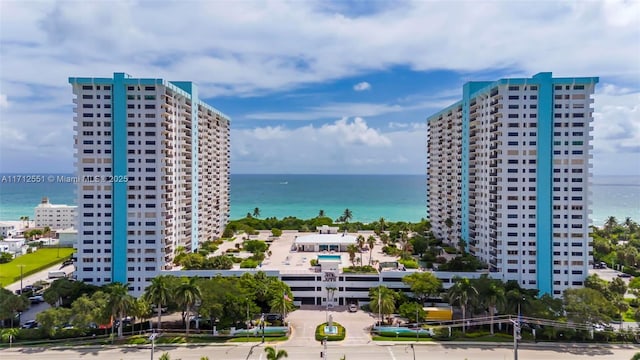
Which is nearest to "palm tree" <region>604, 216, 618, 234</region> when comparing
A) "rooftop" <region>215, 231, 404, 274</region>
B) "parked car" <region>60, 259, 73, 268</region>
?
"rooftop" <region>215, 231, 404, 274</region>

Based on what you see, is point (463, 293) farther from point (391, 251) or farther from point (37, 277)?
point (37, 277)

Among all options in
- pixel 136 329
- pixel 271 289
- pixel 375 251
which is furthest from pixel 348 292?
pixel 136 329

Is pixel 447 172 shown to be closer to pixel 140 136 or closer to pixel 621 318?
pixel 621 318

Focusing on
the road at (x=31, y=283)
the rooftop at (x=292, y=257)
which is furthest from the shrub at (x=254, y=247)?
the road at (x=31, y=283)

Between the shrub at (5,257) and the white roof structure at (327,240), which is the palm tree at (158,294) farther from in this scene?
the shrub at (5,257)

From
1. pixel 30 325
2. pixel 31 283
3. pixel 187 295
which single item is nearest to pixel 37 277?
pixel 31 283

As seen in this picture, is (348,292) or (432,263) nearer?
(348,292)

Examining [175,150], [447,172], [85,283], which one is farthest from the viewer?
[447,172]
